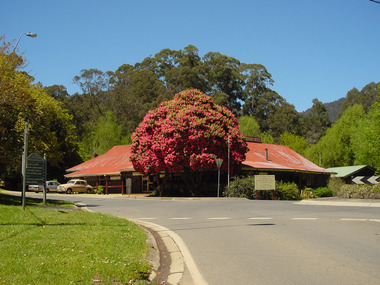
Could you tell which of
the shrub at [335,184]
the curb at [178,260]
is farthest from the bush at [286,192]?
the curb at [178,260]

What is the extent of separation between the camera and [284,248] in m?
9.30

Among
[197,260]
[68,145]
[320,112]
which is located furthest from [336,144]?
[197,260]

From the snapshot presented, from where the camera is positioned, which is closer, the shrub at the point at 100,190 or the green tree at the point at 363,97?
the shrub at the point at 100,190

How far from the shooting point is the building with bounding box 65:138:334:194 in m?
41.9

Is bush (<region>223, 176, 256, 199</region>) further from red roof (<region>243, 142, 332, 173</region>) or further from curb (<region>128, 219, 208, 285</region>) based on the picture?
curb (<region>128, 219, 208, 285</region>)

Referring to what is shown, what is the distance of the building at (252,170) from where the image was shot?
1649 inches

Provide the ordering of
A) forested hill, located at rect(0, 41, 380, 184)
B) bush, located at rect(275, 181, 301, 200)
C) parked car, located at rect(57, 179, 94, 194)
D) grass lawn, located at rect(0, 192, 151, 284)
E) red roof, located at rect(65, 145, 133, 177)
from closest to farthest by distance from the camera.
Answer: grass lawn, located at rect(0, 192, 151, 284) → bush, located at rect(275, 181, 301, 200) → parked car, located at rect(57, 179, 94, 194) → red roof, located at rect(65, 145, 133, 177) → forested hill, located at rect(0, 41, 380, 184)

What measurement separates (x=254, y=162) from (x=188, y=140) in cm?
1062

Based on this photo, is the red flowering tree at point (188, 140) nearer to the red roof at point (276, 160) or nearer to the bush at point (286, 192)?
the bush at point (286, 192)

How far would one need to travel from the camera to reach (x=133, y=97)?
77750mm

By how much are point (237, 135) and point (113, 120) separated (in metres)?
39.1

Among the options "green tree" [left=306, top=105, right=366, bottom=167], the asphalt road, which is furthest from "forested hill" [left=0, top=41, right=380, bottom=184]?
the asphalt road

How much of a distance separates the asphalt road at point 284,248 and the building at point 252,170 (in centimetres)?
2502

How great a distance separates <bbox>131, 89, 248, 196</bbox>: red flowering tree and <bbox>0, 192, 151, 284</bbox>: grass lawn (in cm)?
2148
